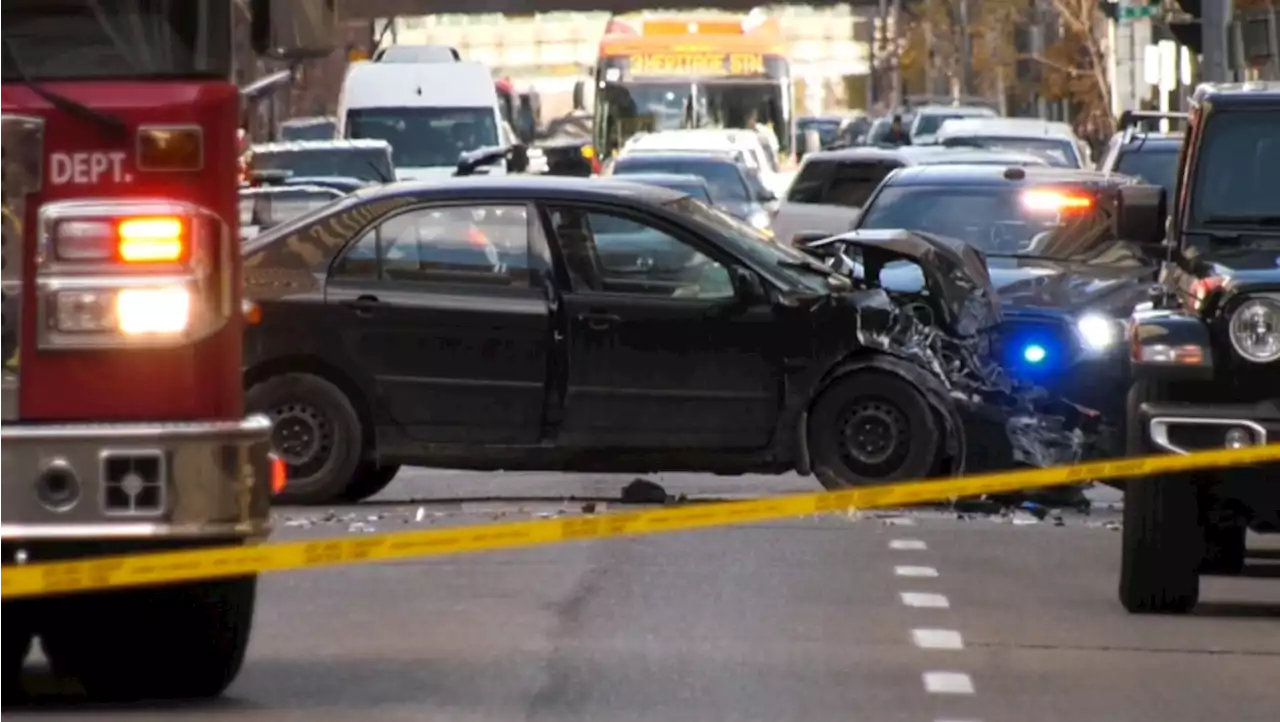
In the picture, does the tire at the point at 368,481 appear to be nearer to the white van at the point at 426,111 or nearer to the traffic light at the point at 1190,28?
the traffic light at the point at 1190,28

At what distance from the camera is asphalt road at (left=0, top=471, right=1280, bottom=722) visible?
9648mm

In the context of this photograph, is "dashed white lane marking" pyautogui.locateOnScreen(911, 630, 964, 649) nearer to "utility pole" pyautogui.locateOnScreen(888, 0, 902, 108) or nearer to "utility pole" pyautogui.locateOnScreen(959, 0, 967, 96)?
"utility pole" pyautogui.locateOnScreen(959, 0, 967, 96)

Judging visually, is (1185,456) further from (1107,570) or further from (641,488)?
(641,488)

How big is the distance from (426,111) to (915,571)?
3017 cm

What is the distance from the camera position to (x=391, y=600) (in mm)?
12164

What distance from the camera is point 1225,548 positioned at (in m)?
12.9

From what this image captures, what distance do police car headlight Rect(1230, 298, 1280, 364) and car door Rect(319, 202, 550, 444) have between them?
15.6 feet

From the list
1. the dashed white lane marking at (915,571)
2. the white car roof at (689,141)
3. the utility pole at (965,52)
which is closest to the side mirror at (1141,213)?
the dashed white lane marking at (915,571)

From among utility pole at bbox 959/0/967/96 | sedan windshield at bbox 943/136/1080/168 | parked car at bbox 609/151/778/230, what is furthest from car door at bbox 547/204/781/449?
utility pole at bbox 959/0/967/96

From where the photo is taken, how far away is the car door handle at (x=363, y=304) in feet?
51.5

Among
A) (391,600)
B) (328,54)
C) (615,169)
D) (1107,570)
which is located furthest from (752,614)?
(615,169)

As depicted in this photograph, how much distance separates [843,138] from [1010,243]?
50028 millimetres

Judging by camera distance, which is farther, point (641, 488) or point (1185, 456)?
point (641, 488)

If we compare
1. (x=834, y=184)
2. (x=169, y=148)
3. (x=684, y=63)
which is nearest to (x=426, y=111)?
(x=684, y=63)
